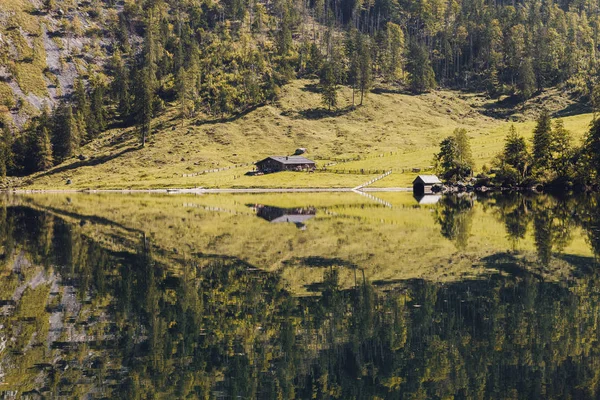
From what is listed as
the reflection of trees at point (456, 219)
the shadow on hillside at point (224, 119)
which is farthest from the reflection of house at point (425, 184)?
the shadow on hillside at point (224, 119)

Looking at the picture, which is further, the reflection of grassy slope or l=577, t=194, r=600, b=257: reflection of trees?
l=577, t=194, r=600, b=257: reflection of trees

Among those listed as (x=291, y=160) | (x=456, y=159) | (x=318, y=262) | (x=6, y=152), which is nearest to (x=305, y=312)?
(x=318, y=262)

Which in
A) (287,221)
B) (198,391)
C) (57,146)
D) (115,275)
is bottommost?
(57,146)

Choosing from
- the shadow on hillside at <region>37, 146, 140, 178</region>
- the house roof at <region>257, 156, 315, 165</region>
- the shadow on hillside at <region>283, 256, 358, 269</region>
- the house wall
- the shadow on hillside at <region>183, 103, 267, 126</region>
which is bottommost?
the shadow on hillside at <region>37, 146, 140, 178</region>

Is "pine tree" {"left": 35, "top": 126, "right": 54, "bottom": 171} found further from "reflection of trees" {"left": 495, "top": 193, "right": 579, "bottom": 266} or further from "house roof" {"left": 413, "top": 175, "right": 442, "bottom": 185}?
"reflection of trees" {"left": 495, "top": 193, "right": 579, "bottom": 266}

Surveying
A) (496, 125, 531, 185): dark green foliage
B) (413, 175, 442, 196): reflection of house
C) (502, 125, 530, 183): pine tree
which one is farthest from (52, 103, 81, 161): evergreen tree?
(502, 125, 530, 183): pine tree

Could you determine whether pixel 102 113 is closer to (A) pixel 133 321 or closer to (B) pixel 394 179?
(B) pixel 394 179

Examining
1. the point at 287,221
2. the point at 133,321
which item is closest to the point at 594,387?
Result: the point at 133,321
